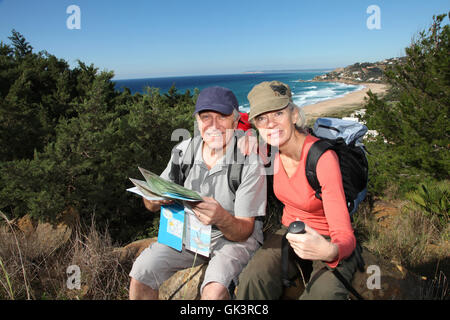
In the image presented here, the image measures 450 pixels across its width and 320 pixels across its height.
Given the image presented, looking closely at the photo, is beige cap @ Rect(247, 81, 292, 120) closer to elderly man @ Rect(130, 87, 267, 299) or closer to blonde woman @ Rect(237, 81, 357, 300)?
blonde woman @ Rect(237, 81, 357, 300)

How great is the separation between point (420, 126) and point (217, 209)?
470cm

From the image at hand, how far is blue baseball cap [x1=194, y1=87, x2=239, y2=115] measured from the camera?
194 cm

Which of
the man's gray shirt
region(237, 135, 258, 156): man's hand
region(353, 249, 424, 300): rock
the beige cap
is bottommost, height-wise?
region(353, 249, 424, 300): rock

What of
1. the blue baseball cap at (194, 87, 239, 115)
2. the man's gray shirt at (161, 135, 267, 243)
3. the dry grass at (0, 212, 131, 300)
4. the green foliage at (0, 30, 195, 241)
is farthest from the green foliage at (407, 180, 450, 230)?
the dry grass at (0, 212, 131, 300)

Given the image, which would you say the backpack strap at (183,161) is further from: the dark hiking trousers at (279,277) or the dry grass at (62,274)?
the dry grass at (62,274)

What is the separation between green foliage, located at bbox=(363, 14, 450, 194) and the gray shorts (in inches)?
161

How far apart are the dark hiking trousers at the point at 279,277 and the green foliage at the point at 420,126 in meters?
3.81

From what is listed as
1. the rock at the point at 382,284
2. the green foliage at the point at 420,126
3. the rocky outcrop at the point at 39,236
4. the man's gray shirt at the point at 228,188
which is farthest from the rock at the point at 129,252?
the green foliage at the point at 420,126

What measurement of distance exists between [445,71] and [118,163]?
5.62 metres

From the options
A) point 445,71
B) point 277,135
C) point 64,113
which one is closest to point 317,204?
point 277,135

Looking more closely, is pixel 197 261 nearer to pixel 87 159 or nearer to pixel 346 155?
pixel 346 155

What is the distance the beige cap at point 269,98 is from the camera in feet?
5.81

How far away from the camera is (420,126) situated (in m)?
4.74
